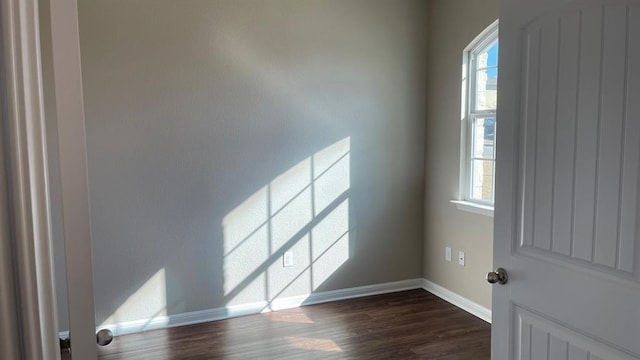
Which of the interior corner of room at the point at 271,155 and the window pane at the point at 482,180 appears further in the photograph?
the window pane at the point at 482,180

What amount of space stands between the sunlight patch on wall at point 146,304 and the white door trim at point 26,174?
9.66ft

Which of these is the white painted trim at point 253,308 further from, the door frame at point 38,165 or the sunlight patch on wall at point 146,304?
the door frame at point 38,165

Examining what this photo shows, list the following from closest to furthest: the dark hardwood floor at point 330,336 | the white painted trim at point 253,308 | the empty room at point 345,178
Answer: the empty room at point 345,178
the dark hardwood floor at point 330,336
the white painted trim at point 253,308

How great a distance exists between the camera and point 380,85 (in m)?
4.27

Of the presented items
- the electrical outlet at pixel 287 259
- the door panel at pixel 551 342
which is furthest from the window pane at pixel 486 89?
the door panel at pixel 551 342

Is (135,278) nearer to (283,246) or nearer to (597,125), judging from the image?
(283,246)

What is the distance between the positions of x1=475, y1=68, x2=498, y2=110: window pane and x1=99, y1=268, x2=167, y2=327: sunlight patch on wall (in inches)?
109

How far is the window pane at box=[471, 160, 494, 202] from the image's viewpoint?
385 cm

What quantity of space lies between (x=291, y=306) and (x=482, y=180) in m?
1.86

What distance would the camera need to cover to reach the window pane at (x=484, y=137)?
381 centimetres

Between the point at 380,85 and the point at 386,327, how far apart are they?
2.01m

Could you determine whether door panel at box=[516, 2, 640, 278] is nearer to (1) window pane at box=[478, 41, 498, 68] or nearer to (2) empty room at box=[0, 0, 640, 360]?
(2) empty room at box=[0, 0, 640, 360]

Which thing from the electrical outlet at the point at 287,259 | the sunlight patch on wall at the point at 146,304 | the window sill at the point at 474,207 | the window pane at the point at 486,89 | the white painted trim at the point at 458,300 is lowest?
the white painted trim at the point at 458,300

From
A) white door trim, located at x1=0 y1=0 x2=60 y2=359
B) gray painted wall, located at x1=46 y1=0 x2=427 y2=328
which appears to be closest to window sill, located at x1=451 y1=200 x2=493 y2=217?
gray painted wall, located at x1=46 y1=0 x2=427 y2=328
